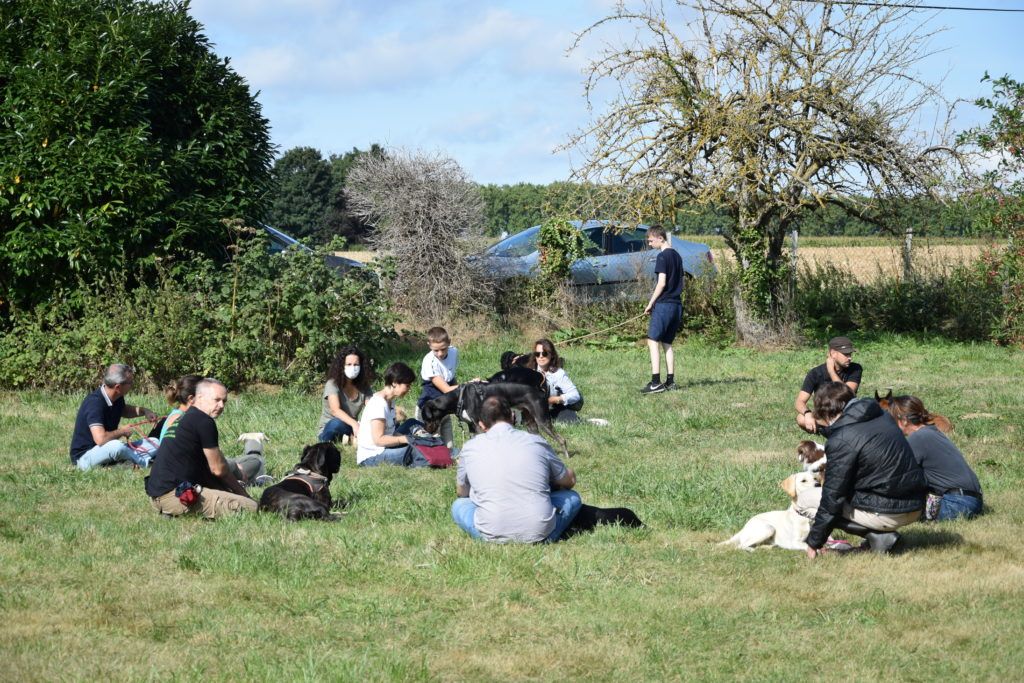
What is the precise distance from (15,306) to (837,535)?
1062 cm

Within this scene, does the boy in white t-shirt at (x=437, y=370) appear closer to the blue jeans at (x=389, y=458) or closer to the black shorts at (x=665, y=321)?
the blue jeans at (x=389, y=458)

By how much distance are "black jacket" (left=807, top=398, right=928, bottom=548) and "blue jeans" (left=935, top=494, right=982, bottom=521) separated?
0.95 m

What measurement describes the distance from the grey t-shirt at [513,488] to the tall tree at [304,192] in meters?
45.7

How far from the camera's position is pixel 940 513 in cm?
730

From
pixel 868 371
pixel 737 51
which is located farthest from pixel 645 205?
pixel 868 371

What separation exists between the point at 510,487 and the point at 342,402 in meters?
4.09

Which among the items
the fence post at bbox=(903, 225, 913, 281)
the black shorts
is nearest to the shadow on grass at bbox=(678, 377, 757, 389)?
the black shorts

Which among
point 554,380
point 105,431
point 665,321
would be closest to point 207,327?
point 105,431

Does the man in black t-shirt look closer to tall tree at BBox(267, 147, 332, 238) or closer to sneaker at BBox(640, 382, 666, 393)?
sneaker at BBox(640, 382, 666, 393)

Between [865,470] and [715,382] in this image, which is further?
[715,382]

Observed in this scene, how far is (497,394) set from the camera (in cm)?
977

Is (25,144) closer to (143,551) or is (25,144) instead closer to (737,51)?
(143,551)

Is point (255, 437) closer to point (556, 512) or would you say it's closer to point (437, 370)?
point (437, 370)

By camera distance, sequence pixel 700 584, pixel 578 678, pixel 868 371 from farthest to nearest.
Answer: pixel 868 371 → pixel 700 584 → pixel 578 678
